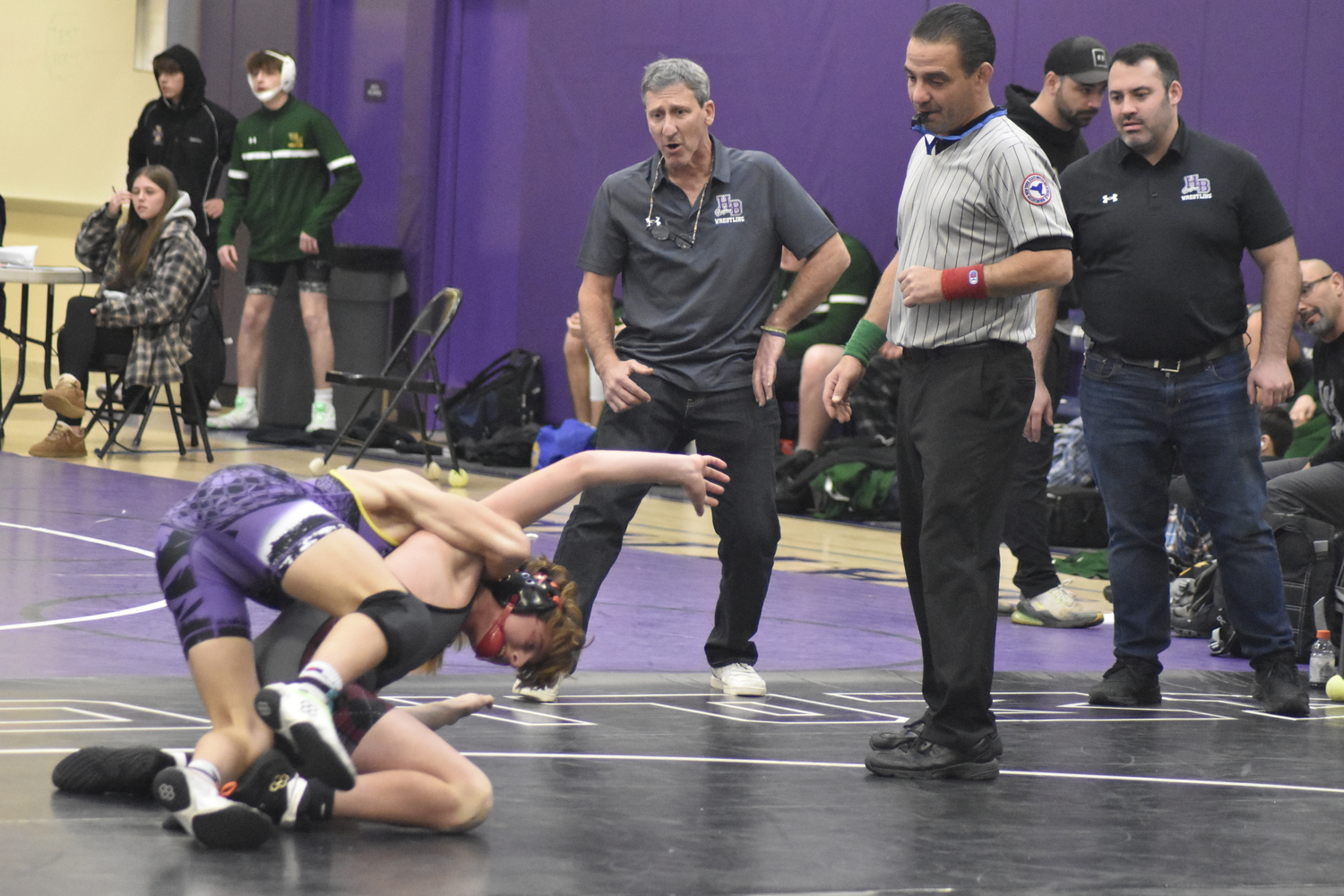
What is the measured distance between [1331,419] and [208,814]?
14.7 ft

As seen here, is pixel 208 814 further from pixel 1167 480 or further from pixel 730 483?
pixel 1167 480

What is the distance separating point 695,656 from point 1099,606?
211 cm

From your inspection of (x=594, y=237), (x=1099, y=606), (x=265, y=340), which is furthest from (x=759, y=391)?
(x=265, y=340)

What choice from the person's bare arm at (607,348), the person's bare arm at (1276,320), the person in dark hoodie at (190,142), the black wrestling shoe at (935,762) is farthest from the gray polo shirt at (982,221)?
the person in dark hoodie at (190,142)

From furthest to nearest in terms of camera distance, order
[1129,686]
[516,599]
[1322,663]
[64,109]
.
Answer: [64,109], [1322,663], [1129,686], [516,599]

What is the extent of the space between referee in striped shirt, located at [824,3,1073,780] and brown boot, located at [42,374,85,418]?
701 centimetres

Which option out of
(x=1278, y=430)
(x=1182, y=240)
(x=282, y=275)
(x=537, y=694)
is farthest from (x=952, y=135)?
(x=282, y=275)

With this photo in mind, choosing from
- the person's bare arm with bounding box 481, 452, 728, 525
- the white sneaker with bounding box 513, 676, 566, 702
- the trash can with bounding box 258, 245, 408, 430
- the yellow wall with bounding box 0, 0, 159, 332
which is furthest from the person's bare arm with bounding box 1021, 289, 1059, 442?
the yellow wall with bounding box 0, 0, 159, 332

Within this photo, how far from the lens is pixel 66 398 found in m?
10.1

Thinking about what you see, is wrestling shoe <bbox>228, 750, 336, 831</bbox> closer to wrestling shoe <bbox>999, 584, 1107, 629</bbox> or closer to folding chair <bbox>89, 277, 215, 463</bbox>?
wrestling shoe <bbox>999, 584, 1107, 629</bbox>

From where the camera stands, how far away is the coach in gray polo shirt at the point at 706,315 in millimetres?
5090

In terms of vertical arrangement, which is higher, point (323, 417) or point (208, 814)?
point (208, 814)

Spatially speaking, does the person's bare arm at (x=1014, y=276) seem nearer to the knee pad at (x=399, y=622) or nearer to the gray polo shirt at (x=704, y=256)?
the gray polo shirt at (x=704, y=256)

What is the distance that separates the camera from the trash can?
12.3 meters
